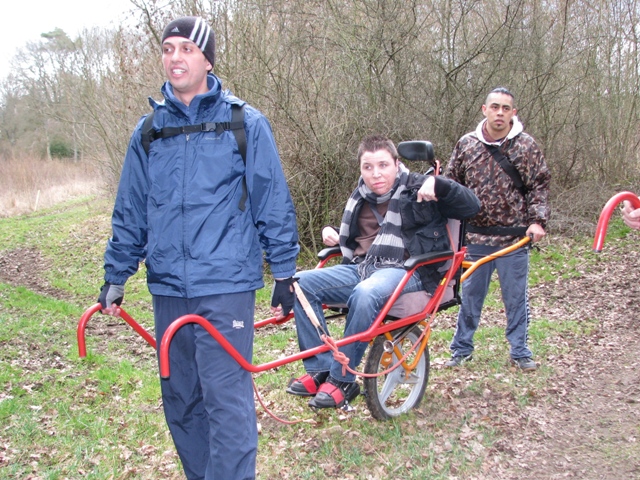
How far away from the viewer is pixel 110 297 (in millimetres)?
3326

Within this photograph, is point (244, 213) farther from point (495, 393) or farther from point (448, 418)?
point (495, 393)

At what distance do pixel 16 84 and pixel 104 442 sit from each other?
34.0 meters

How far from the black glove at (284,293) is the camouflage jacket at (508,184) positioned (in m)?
2.71

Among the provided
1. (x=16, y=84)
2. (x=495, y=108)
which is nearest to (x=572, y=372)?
(x=495, y=108)

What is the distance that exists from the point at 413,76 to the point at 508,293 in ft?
22.0

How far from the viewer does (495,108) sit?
532 cm

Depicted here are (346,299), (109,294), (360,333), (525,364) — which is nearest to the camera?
(109,294)

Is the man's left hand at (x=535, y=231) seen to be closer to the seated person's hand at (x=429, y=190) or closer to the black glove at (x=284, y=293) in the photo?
the seated person's hand at (x=429, y=190)

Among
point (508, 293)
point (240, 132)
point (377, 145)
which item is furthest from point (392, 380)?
point (240, 132)

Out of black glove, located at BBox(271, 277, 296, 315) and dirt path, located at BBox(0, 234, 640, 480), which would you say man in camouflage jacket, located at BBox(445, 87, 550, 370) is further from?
black glove, located at BBox(271, 277, 296, 315)

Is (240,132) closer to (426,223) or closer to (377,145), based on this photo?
(377,145)

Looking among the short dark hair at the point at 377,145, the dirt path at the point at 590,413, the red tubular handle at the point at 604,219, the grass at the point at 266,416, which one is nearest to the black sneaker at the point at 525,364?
the grass at the point at 266,416

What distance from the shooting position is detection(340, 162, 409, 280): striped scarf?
4.39 metres

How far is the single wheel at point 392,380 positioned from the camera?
4289mm
